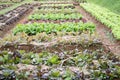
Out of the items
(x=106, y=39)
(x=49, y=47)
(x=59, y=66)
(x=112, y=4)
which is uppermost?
(x=59, y=66)

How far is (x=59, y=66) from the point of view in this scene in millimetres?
8688

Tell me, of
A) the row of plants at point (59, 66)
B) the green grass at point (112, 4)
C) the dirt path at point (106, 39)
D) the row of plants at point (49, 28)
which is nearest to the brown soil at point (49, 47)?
the dirt path at point (106, 39)

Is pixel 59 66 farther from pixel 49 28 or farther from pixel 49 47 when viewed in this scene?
pixel 49 28

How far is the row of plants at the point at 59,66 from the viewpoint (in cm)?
772

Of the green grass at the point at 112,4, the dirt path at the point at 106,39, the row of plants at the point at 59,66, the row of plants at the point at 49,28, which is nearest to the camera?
the row of plants at the point at 59,66

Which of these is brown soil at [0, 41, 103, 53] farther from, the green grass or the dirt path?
the green grass

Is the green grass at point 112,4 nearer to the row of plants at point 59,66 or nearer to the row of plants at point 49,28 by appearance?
the row of plants at point 49,28

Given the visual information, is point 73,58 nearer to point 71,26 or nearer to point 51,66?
point 51,66

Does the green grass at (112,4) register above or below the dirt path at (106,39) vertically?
below

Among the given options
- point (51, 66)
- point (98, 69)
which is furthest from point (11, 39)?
point (98, 69)

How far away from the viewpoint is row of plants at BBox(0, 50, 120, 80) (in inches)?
304

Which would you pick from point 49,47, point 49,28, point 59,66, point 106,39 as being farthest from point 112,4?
point 59,66

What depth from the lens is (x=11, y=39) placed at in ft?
41.0

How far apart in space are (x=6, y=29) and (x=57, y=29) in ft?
11.4
